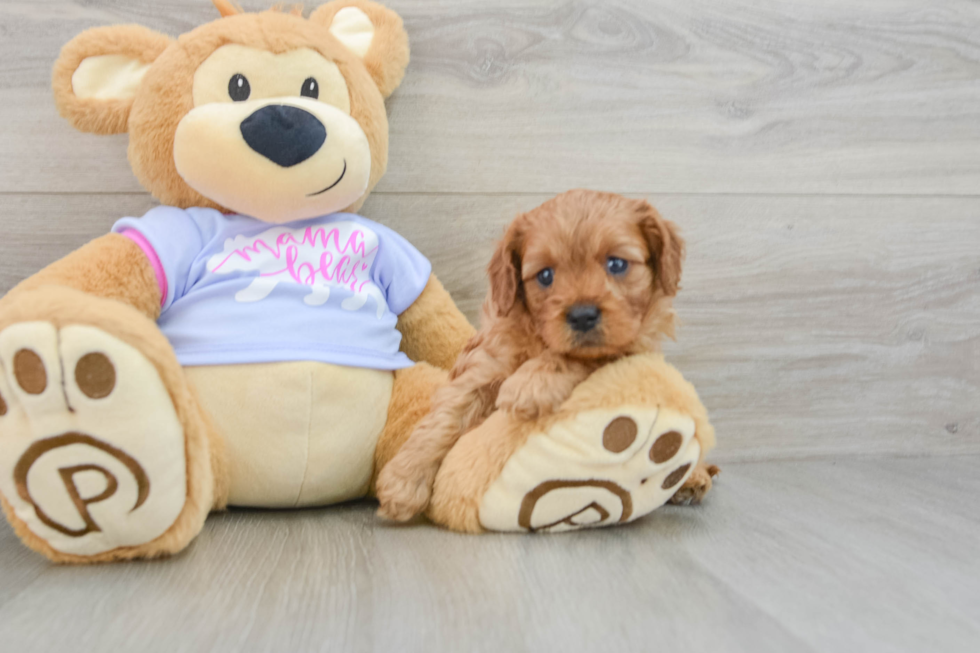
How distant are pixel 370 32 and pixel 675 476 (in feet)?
2.64

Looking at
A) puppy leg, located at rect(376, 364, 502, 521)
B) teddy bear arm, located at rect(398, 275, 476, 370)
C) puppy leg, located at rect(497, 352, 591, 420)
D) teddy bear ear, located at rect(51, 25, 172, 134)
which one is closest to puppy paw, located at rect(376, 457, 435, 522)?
puppy leg, located at rect(376, 364, 502, 521)

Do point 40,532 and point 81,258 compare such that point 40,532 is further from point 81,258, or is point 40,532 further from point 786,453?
point 786,453

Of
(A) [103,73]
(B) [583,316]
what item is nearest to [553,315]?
(B) [583,316]

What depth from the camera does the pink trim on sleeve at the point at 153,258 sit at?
2.98 ft

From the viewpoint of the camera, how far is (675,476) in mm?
841

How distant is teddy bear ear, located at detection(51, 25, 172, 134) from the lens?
3.14 feet

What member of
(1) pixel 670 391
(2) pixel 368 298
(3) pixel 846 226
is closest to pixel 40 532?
(2) pixel 368 298

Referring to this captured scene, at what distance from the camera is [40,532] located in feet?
2.43

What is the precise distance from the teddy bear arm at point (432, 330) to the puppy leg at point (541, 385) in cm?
26

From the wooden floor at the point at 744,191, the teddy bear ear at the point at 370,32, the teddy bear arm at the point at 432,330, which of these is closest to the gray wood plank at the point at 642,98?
the wooden floor at the point at 744,191

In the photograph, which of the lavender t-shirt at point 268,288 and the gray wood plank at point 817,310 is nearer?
the lavender t-shirt at point 268,288

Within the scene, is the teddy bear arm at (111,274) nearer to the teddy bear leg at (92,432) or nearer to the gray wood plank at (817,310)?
the teddy bear leg at (92,432)

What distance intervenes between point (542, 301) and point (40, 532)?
0.60 meters

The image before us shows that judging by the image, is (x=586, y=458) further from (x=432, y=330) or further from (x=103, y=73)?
(x=103, y=73)
